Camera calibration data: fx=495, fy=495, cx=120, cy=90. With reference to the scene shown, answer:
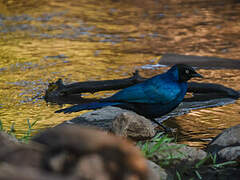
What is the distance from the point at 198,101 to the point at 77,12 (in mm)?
7474

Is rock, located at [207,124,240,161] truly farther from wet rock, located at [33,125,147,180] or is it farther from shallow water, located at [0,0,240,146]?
wet rock, located at [33,125,147,180]

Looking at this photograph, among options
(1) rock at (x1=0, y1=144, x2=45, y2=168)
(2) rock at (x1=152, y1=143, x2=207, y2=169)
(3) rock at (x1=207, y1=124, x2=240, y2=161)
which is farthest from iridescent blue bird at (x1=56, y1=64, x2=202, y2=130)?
(1) rock at (x1=0, y1=144, x2=45, y2=168)

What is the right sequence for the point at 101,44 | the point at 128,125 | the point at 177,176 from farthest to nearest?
the point at 101,44
the point at 128,125
the point at 177,176

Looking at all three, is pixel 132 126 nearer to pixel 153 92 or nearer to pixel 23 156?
pixel 153 92

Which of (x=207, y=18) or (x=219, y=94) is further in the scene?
(x=207, y=18)

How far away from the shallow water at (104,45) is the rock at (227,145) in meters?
0.34

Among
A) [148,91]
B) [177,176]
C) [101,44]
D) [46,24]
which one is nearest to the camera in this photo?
[177,176]

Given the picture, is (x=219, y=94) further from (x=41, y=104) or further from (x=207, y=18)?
(x=207, y=18)

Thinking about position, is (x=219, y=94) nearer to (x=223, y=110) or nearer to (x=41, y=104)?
(x=223, y=110)

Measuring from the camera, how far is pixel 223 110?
19.2 feet

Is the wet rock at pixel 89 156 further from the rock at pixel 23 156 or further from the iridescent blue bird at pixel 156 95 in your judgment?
the iridescent blue bird at pixel 156 95

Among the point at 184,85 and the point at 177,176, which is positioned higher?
the point at 184,85

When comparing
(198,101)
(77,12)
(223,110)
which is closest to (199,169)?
(223,110)

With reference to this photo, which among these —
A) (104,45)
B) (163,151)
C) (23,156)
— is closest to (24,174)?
(23,156)
